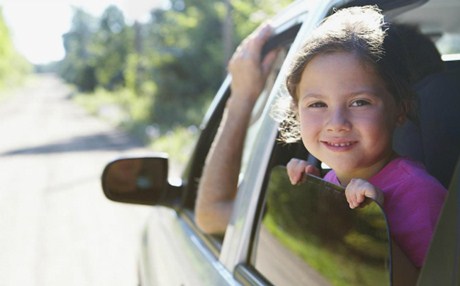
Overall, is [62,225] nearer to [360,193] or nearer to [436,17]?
[436,17]

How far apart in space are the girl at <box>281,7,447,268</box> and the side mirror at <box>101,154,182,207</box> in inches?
55.9

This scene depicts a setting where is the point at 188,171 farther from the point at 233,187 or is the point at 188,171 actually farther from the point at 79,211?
the point at 79,211

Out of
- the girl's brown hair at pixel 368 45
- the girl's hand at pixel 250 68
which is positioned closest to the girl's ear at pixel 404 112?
the girl's brown hair at pixel 368 45

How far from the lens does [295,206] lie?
166cm

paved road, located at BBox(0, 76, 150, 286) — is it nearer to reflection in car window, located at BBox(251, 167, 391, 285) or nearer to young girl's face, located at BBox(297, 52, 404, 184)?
reflection in car window, located at BBox(251, 167, 391, 285)

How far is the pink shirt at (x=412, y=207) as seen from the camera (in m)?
1.27

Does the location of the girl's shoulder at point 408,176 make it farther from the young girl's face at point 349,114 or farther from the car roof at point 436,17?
the car roof at point 436,17

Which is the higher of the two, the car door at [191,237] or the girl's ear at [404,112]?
the girl's ear at [404,112]

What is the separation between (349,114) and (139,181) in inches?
62.5

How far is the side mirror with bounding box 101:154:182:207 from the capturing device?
2.91 metres

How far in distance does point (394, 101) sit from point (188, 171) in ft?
5.47

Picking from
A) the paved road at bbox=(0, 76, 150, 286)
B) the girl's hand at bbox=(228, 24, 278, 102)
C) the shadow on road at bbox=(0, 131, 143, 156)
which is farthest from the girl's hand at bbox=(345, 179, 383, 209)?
the shadow on road at bbox=(0, 131, 143, 156)

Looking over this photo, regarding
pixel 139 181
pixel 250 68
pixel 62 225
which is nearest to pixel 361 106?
pixel 250 68

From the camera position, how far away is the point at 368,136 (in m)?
1.43
